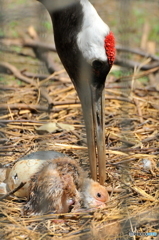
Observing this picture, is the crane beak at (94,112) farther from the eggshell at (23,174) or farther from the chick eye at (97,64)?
the eggshell at (23,174)

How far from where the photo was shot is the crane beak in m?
2.38

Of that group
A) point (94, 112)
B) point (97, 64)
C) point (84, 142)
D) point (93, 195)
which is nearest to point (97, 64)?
point (97, 64)

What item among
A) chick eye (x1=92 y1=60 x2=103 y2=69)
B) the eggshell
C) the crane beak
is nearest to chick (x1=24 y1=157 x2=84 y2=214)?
the eggshell

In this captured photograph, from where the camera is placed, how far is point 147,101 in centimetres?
354

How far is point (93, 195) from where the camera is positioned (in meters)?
2.34

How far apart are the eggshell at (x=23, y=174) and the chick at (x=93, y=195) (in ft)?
0.81

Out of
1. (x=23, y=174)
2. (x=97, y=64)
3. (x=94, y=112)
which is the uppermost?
(x=97, y=64)

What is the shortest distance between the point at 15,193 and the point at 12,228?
0.92ft

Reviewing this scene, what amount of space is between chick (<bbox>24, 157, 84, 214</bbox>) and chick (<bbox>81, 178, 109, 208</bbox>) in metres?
0.03

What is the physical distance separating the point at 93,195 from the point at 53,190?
0.20 metres

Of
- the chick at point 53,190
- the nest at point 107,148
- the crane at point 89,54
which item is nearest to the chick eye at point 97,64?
the crane at point 89,54

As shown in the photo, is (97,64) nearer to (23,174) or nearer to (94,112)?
(94,112)

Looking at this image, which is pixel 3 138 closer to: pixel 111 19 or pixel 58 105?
pixel 58 105

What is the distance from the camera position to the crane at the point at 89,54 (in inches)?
90.8
